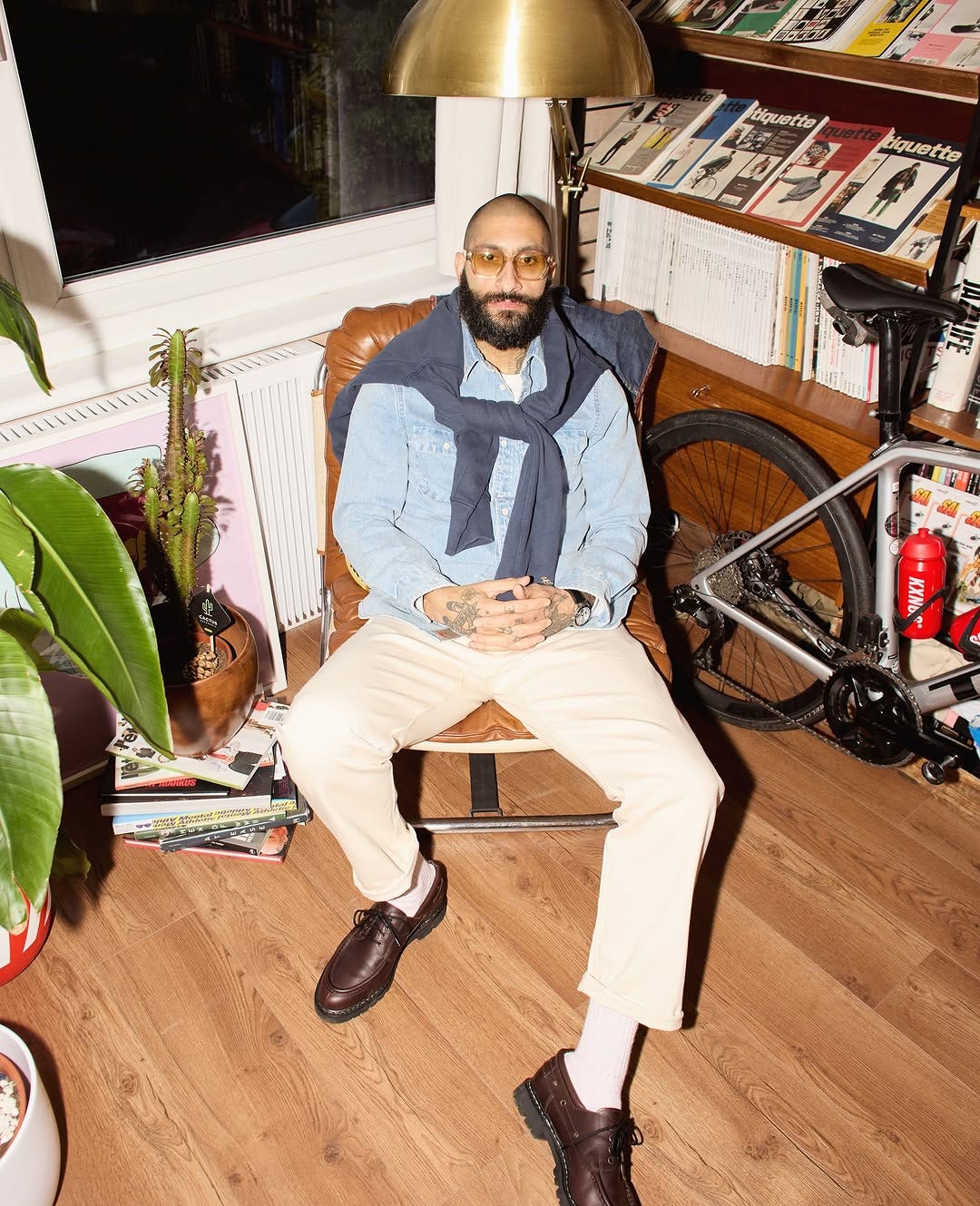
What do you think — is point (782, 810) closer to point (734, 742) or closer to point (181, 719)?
point (734, 742)

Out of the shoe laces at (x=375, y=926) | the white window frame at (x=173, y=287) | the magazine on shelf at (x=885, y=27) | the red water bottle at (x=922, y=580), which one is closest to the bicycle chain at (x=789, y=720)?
the red water bottle at (x=922, y=580)

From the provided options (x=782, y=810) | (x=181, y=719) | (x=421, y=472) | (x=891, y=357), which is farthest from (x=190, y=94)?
(x=782, y=810)

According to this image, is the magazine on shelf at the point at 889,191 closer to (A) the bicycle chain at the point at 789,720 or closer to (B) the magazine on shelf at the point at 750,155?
(B) the magazine on shelf at the point at 750,155

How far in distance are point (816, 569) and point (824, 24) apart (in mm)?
1130

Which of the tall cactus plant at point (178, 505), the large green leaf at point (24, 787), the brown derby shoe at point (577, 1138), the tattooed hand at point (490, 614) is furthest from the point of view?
the tall cactus plant at point (178, 505)

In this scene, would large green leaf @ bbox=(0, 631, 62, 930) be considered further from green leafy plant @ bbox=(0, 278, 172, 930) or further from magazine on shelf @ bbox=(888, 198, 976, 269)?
magazine on shelf @ bbox=(888, 198, 976, 269)

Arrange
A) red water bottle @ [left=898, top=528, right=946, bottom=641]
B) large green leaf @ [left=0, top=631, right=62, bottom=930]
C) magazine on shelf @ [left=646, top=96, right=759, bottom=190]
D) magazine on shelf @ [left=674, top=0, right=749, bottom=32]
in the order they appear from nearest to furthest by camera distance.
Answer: large green leaf @ [left=0, top=631, right=62, bottom=930] → red water bottle @ [left=898, top=528, right=946, bottom=641] → magazine on shelf @ [left=674, top=0, right=749, bottom=32] → magazine on shelf @ [left=646, top=96, right=759, bottom=190]

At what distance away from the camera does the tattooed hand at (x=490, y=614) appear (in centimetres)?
165

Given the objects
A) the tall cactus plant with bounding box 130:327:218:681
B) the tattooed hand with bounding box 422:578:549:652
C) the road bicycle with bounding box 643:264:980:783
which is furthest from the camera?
the road bicycle with bounding box 643:264:980:783

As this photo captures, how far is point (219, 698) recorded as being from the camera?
1867mm

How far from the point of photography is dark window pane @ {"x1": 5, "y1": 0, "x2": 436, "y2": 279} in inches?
77.2

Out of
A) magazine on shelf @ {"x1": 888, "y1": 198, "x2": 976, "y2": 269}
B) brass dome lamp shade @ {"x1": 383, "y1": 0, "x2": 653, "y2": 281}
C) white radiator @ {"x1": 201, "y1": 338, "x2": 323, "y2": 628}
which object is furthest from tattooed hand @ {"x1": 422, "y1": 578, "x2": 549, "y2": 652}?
magazine on shelf @ {"x1": 888, "y1": 198, "x2": 976, "y2": 269}

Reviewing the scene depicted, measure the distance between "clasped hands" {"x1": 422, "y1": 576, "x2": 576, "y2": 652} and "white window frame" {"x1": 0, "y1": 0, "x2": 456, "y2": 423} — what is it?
0.84 meters

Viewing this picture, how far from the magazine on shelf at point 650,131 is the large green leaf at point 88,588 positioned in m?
1.60
